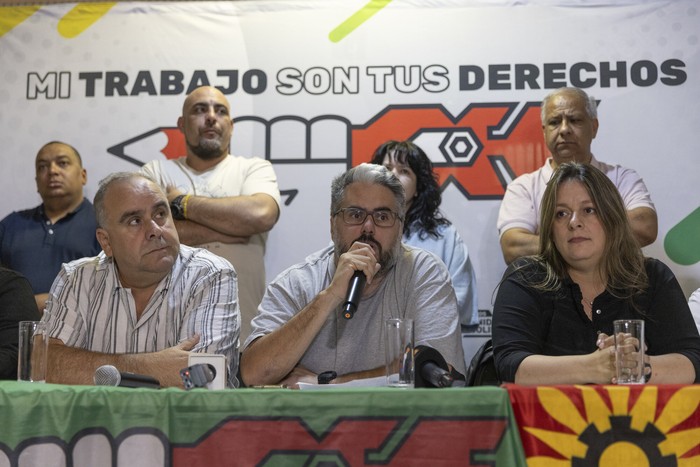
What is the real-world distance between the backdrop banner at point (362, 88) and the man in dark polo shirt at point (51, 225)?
0.38ft

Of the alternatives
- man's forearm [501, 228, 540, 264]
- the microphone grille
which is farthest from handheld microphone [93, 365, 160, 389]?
man's forearm [501, 228, 540, 264]

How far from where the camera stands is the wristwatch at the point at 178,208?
12.4 feet

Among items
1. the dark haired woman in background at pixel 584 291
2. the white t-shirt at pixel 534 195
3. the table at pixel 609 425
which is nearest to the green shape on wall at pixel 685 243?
the white t-shirt at pixel 534 195

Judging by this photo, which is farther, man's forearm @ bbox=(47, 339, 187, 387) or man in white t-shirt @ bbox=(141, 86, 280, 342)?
man in white t-shirt @ bbox=(141, 86, 280, 342)

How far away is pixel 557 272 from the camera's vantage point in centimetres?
254

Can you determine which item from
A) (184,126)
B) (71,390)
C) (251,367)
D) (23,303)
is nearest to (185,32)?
(184,126)

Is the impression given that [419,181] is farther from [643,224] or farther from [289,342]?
[289,342]

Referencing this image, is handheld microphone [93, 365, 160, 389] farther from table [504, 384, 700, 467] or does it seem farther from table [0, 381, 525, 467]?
table [504, 384, 700, 467]

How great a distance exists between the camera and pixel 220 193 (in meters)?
3.95

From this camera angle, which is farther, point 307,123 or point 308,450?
point 307,123

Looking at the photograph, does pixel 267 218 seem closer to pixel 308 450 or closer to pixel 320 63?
pixel 320 63

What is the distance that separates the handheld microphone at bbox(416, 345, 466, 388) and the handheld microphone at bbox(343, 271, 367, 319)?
329mm

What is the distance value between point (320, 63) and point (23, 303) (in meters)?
2.08

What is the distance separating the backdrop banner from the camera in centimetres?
412
